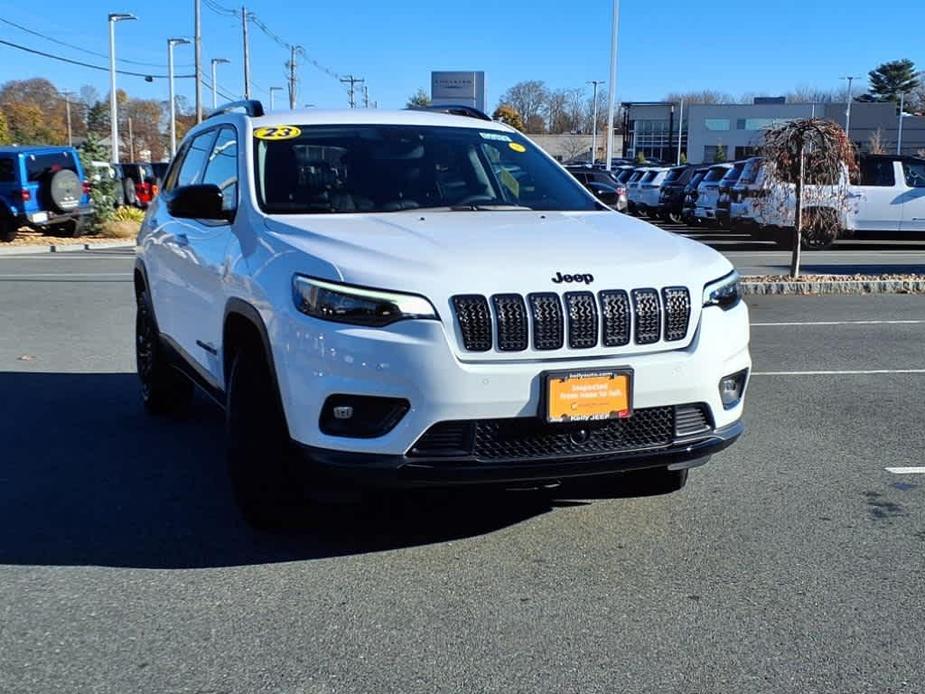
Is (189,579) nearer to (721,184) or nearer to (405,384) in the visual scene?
(405,384)

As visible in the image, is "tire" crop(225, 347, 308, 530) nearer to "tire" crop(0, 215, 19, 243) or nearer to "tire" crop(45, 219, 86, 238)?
"tire" crop(0, 215, 19, 243)

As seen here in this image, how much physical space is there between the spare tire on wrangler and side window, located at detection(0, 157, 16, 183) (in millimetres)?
790

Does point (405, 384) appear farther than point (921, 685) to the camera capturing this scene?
Yes

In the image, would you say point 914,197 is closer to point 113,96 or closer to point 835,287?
point 835,287

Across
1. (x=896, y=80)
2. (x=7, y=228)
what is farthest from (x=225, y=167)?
(x=896, y=80)

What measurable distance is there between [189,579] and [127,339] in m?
6.61

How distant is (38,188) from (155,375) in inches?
712

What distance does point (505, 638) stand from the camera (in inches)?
136

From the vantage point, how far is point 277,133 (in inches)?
203

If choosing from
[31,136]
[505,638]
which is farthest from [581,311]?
[31,136]

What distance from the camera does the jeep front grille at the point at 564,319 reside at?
12.2 feet

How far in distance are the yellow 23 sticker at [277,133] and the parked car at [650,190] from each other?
25.1 metres

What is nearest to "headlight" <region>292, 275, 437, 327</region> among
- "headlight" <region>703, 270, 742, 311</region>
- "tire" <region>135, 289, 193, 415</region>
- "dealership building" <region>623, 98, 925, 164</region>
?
"headlight" <region>703, 270, 742, 311</region>

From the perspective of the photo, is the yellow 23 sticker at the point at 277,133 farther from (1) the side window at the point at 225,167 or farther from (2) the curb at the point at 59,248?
(2) the curb at the point at 59,248
